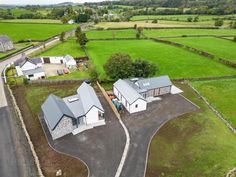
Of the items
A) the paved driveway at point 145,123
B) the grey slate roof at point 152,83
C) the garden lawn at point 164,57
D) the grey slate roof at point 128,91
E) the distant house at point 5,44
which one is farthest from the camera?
the distant house at point 5,44

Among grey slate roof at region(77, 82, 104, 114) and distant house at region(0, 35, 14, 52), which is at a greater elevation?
distant house at region(0, 35, 14, 52)

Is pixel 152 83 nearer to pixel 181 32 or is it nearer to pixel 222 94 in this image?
pixel 222 94

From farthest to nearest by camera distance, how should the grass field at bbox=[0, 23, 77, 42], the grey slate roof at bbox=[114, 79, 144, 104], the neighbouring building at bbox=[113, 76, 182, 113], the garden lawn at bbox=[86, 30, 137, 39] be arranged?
the garden lawn at bbox=[86, 30, 137, 39] < the grass field at bbox=[0, 23, 77, 42] < the neighbouring building at bbox=[113, 76, 182, 113] < the grey slate roof at bbox=[114, 79, 144, 104]

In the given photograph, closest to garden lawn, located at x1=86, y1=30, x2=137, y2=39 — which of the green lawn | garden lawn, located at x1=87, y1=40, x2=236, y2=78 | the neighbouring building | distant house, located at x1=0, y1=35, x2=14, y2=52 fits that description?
garden lawn, located at x1=87, y1=40, x2=236, y2=78

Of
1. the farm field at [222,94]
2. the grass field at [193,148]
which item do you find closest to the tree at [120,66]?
the farm field at [222,94]

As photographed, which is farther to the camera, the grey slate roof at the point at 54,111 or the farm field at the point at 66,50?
the farm field at the point at 66,50

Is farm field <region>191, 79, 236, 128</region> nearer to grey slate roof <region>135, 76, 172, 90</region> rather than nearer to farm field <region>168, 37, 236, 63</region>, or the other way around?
grey slate roof <region>135, 76, 172, 90</region>

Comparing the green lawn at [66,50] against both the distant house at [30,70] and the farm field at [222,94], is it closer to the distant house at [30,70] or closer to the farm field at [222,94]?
the distant house at [30,70]

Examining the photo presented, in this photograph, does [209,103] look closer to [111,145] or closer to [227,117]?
[227,117]

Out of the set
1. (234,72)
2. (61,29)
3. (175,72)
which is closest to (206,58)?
(234,72)
